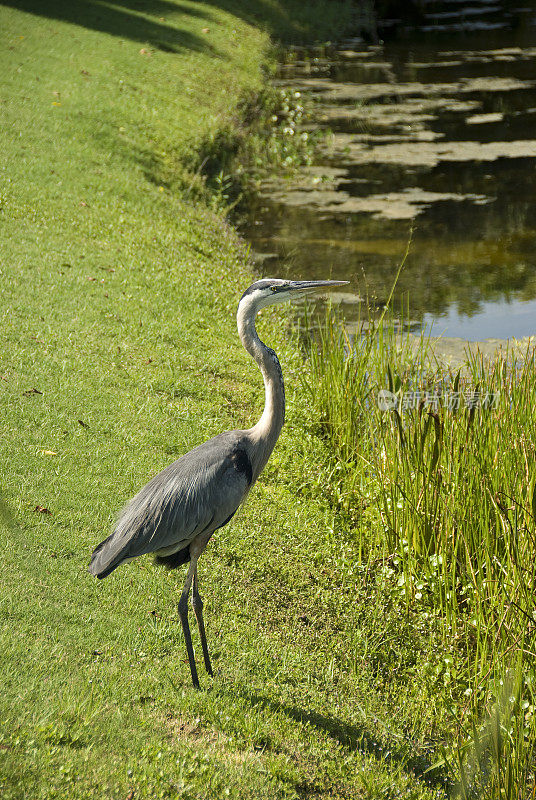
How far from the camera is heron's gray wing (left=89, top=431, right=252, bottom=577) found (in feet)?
14.5

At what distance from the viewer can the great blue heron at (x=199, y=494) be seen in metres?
4.46

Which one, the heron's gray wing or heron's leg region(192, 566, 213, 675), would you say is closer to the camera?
the heron's gray wing

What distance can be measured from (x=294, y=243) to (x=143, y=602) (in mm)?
8549

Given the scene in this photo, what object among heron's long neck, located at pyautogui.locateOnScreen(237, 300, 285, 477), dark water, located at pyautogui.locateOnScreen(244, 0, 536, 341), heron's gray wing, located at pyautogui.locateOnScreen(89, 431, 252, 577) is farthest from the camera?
dark water, located at pyautogui.locateOnScreen(244, 0, 536, 341)

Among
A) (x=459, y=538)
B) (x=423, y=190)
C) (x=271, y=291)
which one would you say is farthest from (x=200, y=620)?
(x=423, y=190)

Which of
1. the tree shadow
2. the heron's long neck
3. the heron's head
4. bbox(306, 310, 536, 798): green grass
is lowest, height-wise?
bbox(306, 310, 536, 798): green grass

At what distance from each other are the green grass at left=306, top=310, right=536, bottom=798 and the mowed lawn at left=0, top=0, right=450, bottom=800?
22 cm

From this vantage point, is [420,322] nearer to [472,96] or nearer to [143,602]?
[143,602]

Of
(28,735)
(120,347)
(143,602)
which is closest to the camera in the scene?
(28,735)

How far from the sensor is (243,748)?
14.1ft

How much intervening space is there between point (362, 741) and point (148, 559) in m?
1.87

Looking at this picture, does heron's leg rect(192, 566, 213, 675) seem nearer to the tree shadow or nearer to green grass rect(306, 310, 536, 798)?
green grass rect(306, 310, 536, 798)

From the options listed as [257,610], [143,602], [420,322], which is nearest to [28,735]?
[143,602]

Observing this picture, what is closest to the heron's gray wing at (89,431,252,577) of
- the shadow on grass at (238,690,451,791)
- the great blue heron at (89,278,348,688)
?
the great blue heron at (89,278,348,688)
